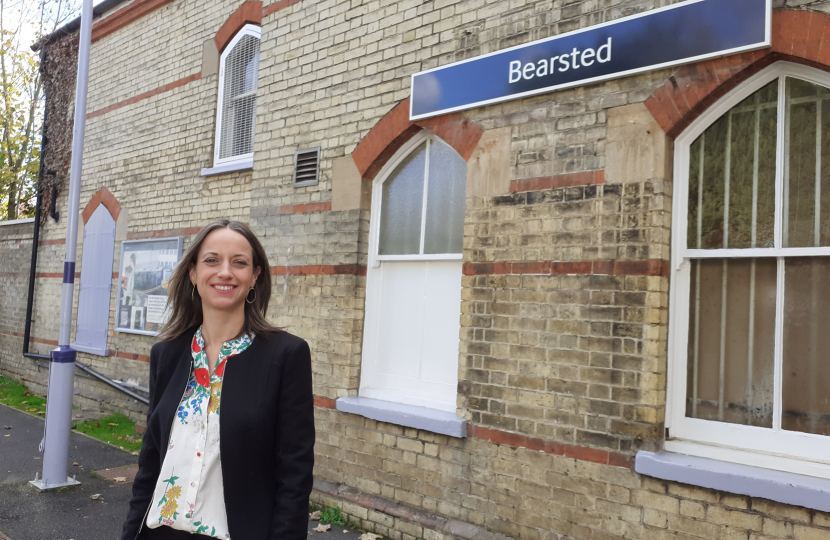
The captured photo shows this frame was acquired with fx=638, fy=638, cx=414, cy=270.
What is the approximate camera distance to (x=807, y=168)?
361 centimetres

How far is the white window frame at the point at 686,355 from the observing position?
3514 millimetres

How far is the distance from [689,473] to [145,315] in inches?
300

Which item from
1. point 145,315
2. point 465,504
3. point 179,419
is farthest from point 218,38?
point 179,419

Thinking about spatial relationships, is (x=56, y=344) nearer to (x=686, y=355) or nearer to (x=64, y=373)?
(x=64, y=373)

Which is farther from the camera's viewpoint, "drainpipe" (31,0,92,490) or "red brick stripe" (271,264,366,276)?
"drainpipe" (31,0,92,490)

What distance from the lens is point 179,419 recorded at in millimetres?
2266

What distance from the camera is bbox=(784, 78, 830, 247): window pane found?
3.55 metres

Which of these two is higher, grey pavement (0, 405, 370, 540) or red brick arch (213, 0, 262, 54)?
red brick arch (213, 0, 262, 54)

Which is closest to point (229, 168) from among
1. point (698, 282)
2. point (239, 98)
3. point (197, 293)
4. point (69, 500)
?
point (239, 98)

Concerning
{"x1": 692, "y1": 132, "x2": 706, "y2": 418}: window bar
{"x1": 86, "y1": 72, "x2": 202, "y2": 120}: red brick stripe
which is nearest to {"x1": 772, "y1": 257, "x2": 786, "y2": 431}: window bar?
{"x1": 692, "y1": 132, "x2": 706, "y2": 418}: window bar

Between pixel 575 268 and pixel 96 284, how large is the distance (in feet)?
27.2

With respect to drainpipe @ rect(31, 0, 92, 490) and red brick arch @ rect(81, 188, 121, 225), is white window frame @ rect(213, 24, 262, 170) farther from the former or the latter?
red brick arch @ rect(81, 188, 121, 225)

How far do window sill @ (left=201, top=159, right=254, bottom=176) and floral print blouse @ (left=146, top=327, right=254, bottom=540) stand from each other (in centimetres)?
541

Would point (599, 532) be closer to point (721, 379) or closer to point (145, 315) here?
point (721, 379)
